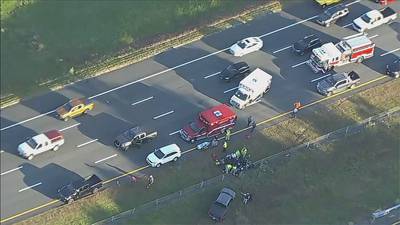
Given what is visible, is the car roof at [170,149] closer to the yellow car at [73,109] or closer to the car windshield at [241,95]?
the car windshield at [241,95]

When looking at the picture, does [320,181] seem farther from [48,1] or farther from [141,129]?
[48,1]

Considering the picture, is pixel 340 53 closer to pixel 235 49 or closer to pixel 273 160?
pixel 235 49

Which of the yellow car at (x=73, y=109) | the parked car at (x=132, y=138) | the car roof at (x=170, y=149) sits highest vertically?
the yellow car at (x=73, y=109)

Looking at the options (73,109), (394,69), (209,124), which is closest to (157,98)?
(209,124)

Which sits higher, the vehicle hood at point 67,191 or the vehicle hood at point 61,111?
the vehicle hood at point 61,111

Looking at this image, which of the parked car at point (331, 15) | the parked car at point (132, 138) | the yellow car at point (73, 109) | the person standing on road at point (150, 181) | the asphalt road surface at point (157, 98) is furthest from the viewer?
the parked car at point (331, 15)

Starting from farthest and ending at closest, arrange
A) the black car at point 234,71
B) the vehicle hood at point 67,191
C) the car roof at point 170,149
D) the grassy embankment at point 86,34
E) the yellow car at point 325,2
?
the yellow car at point 325,2 → the grassy embankment at point 86,34 → the black car at point 234,71 → the car roof at point 170,149 → the vehicle hood at point 67,191

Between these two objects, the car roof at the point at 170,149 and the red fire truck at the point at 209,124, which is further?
the red fire truck at the point at 209,124

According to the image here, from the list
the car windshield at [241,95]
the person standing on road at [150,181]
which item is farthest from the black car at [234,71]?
the person standing on road at [150,181]
